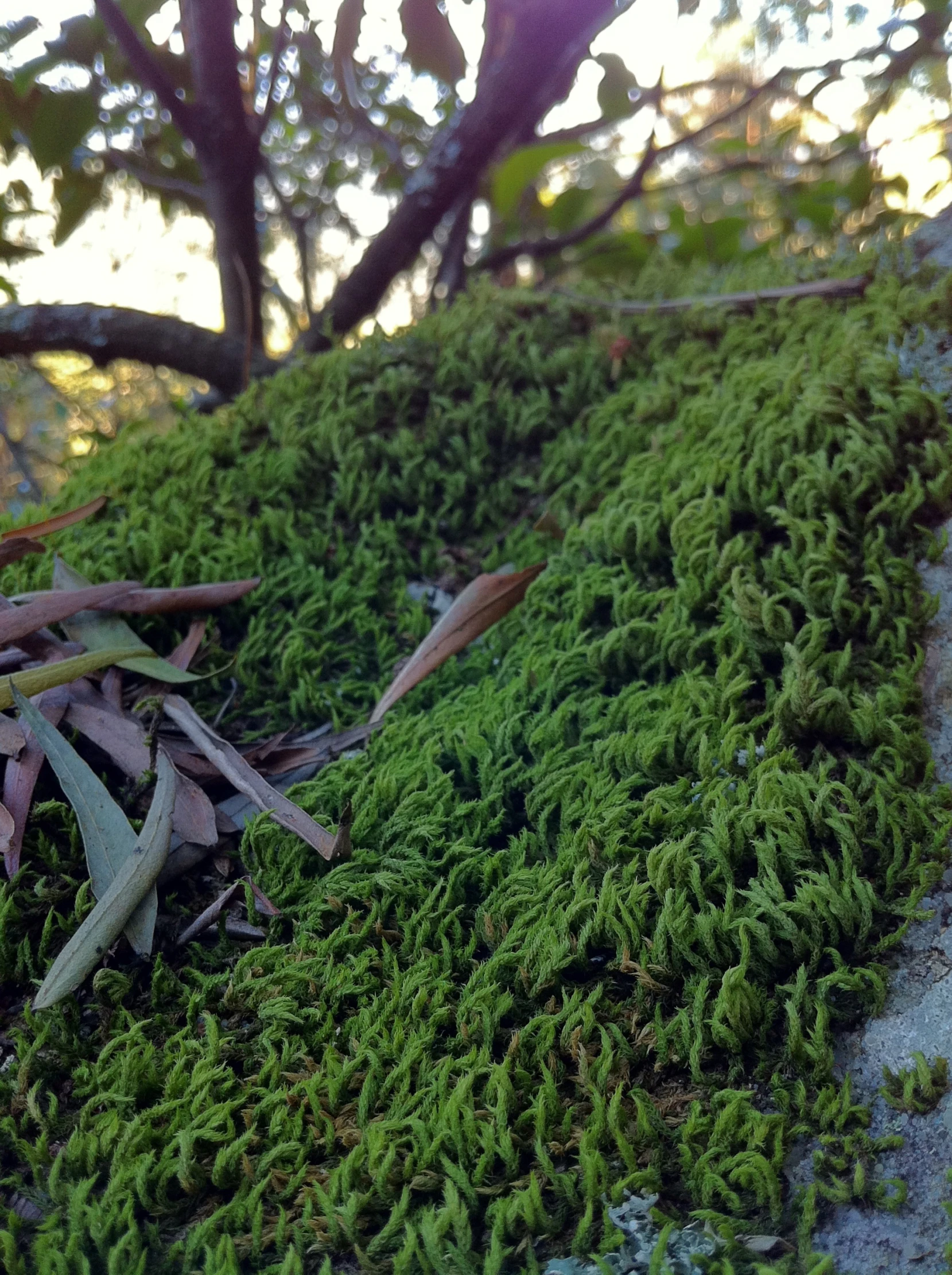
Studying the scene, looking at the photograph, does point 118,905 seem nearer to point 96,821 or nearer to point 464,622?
point 96,821

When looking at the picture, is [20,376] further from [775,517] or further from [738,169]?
[775,517]

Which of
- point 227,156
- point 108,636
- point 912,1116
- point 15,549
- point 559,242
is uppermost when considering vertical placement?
point 227,156

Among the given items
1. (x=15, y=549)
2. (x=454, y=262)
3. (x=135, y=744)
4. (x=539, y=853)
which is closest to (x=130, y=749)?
(x=135, y=744)

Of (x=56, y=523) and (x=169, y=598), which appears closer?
(x=169, y=598)

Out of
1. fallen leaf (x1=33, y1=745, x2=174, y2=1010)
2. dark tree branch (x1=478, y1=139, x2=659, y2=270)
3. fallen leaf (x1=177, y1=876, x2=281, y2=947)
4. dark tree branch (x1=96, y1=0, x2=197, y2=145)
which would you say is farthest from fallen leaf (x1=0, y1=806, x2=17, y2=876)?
dark tree branch (x1=478, y1=139, x2=659, y2=270)

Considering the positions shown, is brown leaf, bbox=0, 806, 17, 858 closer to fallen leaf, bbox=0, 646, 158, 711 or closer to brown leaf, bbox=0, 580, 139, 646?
fallen leaf, bbox=0, 646, 158, 711

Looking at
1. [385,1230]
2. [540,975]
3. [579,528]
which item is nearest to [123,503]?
[579,528]

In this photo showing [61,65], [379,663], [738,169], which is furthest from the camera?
[738,169]

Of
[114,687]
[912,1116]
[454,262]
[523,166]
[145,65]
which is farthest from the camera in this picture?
[454,262]
